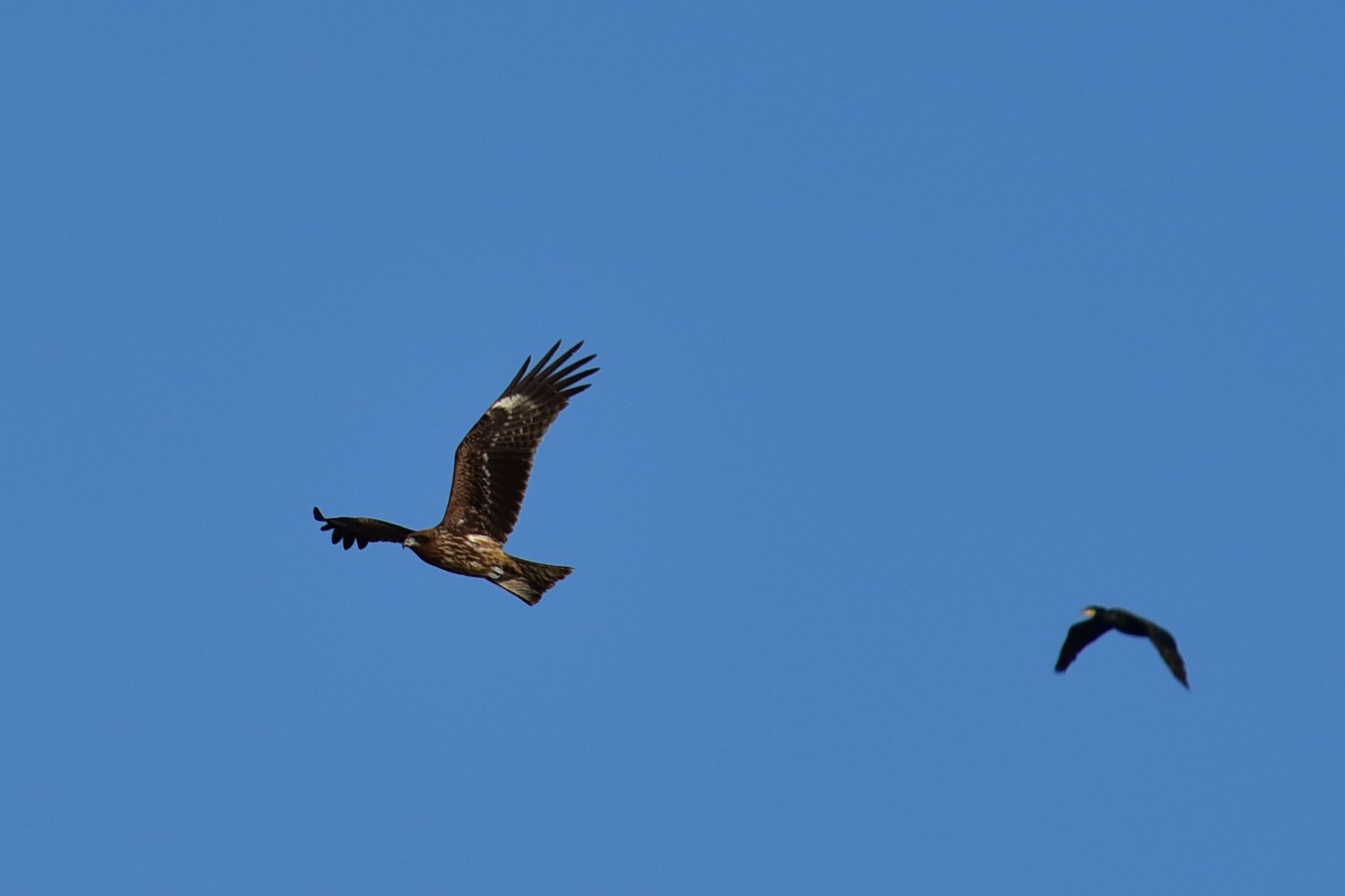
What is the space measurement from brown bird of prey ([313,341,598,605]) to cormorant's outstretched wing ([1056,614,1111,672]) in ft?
24.4

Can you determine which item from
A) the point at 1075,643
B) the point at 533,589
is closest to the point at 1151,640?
the point at 1075,643

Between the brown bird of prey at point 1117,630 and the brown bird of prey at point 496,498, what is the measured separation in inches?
295

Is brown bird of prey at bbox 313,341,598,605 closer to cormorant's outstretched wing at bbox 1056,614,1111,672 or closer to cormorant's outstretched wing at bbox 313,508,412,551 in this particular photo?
cormorant's outstretched wing at bbox 313,508,412,551

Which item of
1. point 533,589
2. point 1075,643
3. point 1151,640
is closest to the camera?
point 1151,640

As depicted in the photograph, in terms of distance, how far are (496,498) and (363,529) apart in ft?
6.06

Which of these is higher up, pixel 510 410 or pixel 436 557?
pixel 510 410

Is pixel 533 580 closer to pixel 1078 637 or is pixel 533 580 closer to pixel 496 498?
pixel 496 498

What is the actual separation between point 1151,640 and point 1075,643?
73.0 inches

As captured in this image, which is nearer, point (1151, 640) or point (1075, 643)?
point (1151, 640)

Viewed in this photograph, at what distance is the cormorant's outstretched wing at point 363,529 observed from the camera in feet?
83.4

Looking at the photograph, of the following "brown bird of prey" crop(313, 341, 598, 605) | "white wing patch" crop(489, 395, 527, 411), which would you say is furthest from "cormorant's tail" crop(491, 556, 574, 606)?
"white wing patch" crop(489, 395, 527, 411)

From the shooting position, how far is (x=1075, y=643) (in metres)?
19.8

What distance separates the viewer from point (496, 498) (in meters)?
25.7

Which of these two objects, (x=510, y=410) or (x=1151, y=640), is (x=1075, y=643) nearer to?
(x=1151, y=640)
